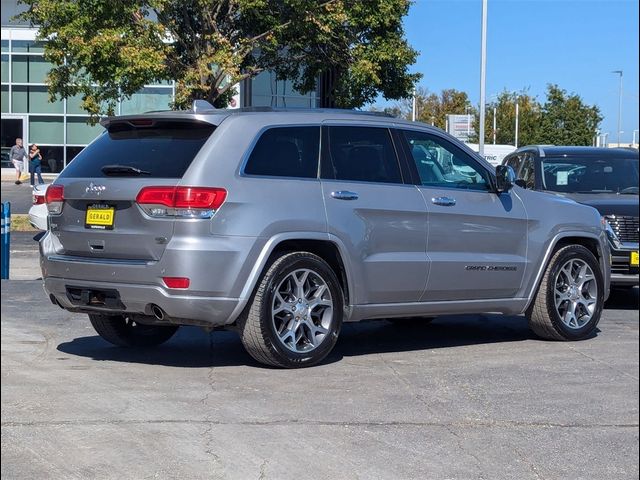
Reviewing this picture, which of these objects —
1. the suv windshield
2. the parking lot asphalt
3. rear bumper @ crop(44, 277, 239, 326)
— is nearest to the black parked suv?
the suv windshield

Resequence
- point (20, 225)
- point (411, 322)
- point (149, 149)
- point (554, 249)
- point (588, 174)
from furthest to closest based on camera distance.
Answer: point (20, 225) → point (588, 174) → point (411, 322) → point (554, 249) → point (149, 149)

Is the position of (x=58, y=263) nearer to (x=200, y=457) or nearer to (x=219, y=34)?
(x=200, y=457)

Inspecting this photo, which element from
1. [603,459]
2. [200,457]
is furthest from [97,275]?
[603,459]

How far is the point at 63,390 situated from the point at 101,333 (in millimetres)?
1554

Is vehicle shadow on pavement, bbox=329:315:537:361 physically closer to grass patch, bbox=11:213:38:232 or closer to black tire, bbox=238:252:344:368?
black tire, bbox=238:252:344:368

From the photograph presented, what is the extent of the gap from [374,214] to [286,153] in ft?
2.66

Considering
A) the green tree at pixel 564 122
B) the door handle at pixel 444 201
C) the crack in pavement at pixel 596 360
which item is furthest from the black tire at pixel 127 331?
the green tree at pixel 564 122

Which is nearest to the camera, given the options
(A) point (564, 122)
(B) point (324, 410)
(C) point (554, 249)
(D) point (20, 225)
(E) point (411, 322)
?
(B) point (324, 410)

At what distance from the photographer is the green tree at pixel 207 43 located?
19.7 m

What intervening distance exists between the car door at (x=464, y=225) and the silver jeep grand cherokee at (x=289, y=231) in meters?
0.01

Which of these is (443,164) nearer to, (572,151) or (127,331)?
(127,331)

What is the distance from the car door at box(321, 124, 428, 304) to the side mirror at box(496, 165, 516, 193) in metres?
0.83

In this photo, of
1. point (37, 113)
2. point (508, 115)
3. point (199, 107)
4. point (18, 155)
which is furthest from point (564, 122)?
point (37, 113)

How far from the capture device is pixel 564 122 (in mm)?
Answer: 18203
